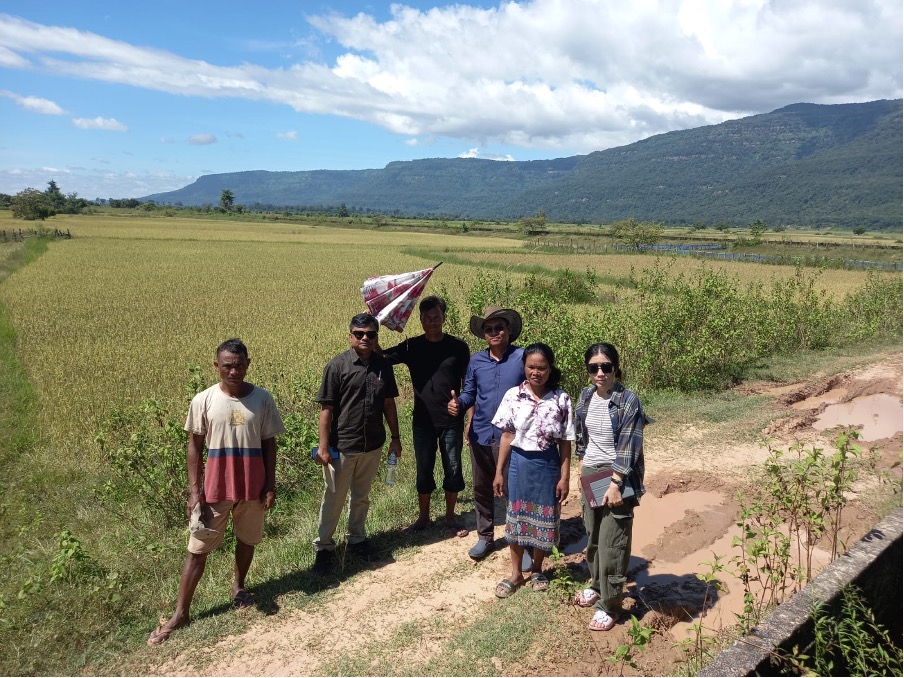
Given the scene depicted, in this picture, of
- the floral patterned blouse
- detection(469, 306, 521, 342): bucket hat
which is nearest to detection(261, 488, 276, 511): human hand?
the floral patterned blouse

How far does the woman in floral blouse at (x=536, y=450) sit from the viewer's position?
332cm

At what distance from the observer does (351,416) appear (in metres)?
3.88

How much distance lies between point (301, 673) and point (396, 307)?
7.90 ft

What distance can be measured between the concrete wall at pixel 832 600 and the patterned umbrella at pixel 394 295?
9.35 feet

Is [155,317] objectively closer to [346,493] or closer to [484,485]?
[346,493]

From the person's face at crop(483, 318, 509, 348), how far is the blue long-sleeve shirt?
0.35 ft

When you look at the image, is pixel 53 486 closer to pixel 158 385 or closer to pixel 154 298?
pixel 158 385

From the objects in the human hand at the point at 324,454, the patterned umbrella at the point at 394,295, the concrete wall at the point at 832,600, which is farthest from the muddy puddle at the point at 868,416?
the human hand at the point at 324,454

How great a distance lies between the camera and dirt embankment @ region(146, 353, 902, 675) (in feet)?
10.1

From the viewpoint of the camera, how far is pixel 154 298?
55.4 feet

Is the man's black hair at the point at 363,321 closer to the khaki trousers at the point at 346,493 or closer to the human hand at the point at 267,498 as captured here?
the khaki trousers at the point at 346,493

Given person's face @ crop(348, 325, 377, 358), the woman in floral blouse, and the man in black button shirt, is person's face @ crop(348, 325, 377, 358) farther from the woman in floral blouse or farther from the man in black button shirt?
the woman in floral blouse

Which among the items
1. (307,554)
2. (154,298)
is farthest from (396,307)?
(154,298)

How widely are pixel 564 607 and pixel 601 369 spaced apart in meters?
1.50
